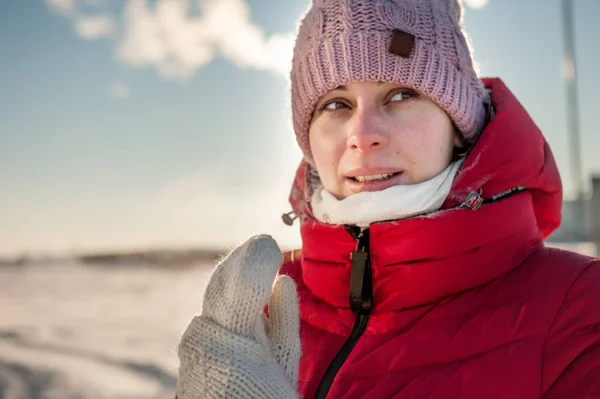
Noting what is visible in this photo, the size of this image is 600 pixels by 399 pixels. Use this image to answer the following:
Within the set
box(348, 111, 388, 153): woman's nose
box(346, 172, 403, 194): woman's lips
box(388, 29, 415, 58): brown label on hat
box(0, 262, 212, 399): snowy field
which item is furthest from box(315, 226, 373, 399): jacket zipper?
box(388, 29, 415, 58): brown label on hat

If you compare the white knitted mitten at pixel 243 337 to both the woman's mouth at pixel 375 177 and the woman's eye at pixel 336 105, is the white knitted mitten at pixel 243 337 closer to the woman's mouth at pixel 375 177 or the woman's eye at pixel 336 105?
the woman's mouth at pixel 375 177

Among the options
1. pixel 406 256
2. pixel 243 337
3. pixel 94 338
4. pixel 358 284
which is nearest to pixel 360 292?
pixel 358 284

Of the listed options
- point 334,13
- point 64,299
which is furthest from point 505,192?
point 64,299

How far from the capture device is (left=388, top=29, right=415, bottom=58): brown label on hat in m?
1.61

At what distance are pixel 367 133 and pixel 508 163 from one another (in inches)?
15.2

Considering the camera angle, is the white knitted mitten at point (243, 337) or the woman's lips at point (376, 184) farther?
the woman's lips at point (376, 184)

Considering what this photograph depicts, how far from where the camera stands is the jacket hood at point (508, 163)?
4.85 feet

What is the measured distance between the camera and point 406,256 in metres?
1.45

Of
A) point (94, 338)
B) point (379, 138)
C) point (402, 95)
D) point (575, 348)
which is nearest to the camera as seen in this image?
point (575, 348)

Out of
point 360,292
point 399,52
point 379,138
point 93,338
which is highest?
point 399,52

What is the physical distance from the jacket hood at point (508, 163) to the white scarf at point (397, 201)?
0.04 m

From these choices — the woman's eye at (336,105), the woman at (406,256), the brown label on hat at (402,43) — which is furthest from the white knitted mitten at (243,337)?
the brown label on hat at (402,43)

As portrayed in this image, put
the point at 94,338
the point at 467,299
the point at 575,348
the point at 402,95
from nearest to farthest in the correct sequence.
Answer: the point at 575,348 → the point at 467,299 → the point at 402,95 → the point at 94,338

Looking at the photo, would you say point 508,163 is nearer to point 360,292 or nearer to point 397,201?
point 397,201
